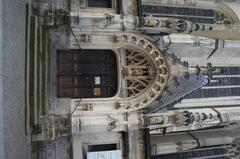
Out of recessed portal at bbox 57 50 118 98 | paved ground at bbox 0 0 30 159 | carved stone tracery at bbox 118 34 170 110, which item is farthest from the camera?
recessed portal at bbox 57 50 118 98

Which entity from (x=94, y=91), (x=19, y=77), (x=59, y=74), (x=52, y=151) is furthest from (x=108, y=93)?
(x=19, y=77)

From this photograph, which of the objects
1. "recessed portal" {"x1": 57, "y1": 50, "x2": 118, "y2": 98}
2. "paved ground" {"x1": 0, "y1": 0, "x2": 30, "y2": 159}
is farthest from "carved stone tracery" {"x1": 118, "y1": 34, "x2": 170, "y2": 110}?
"paved ground" {"x1": 0, "y1": 0, "x2": 30, "y2": 159}

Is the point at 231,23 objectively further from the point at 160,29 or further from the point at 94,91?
the point at 94,91

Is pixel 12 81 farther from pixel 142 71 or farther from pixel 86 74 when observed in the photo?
pixel 142 71

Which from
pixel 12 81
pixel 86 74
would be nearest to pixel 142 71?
pixel 86 74

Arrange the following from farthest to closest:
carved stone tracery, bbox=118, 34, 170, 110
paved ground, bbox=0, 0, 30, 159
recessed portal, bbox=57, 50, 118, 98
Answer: recessed portal, bbox=57, 50, 118, 98, carved stone tracery, bbox=118, 34, 170, 110, paved ground, bbox=0, 0, 30, 159

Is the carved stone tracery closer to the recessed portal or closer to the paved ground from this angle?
the recessed portal

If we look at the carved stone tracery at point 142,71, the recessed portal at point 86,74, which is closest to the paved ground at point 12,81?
the recessed portal at point 86,74

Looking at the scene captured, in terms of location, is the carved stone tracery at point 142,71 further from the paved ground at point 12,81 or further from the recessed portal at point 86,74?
the paved ground at point 12,81
